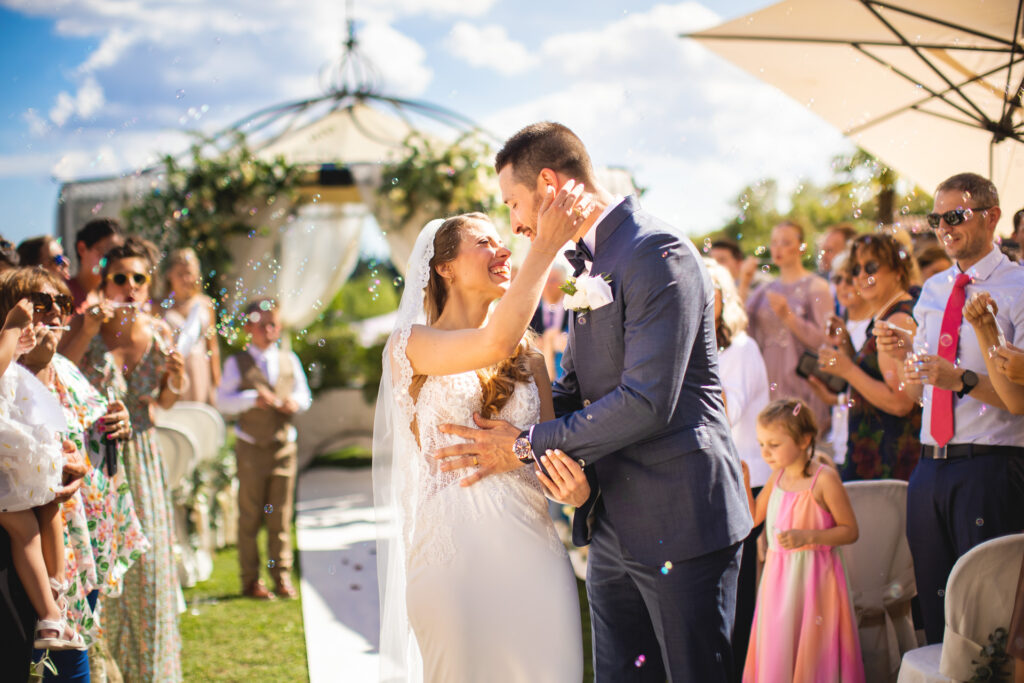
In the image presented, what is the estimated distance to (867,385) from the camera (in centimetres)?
371

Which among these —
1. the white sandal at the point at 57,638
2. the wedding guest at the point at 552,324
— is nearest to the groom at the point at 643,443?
the white sandal at the point at 57,638

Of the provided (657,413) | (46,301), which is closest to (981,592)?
(657,413)

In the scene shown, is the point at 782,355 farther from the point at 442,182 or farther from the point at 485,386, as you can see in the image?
the point at 442,182

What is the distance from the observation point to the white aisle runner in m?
4.35

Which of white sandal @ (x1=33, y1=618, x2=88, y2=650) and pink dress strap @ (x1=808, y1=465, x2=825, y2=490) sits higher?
pink dress strap @ (x1=808, y1=465, x2=825, y2=490)

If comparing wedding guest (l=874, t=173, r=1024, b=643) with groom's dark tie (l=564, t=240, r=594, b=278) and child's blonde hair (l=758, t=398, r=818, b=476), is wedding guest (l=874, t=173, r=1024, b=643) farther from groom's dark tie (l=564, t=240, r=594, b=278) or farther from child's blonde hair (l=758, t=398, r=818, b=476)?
groom's dark tie (l=564, t=240, r=594, b=278)

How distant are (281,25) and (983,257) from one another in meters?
9.60

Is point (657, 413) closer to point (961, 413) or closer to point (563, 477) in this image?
point (563, 477)

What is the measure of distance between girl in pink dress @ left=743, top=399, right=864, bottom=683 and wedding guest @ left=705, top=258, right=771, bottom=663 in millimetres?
373

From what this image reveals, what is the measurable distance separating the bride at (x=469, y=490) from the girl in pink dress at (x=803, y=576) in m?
1.16

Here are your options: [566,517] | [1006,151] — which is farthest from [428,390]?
[566,517]

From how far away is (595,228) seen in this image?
8.24 ft

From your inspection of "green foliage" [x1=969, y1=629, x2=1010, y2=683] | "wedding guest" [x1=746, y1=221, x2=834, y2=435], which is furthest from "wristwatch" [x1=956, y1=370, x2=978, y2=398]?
"wedding guest" [x1=746, y1=221, x2=834, y2=435]

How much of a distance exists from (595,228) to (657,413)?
67 cm
